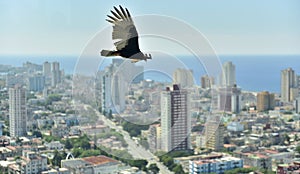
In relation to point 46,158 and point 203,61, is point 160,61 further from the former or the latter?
point 46,158

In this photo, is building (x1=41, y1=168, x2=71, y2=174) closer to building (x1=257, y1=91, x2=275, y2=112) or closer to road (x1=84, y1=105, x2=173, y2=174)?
road (x1=84, y1=105, x2=173, y2=174)

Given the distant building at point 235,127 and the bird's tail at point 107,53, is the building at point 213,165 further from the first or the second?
the bird's tail at point 107,53

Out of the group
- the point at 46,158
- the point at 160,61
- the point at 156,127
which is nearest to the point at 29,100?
the point at 46,158

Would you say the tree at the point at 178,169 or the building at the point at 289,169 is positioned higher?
the building at the point at 289,169

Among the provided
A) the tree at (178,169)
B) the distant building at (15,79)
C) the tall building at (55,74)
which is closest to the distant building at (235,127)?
the tree at (178,169)

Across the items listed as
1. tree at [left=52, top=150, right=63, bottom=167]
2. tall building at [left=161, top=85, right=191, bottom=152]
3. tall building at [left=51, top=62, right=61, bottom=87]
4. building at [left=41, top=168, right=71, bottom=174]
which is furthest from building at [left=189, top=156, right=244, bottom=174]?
tall building at [left=51, top=62, right=61, bottom=87]

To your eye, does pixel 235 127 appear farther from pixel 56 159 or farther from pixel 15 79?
pixel 15 79
